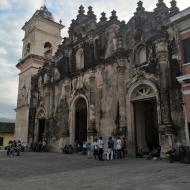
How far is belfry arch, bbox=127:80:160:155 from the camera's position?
636 inches

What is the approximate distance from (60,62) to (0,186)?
64.0ft

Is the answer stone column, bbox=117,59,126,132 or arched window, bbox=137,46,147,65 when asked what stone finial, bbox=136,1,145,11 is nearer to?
arched window, bbox=137,46,147,65

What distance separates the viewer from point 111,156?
1460 cm

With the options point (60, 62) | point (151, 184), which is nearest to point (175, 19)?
point (151, 184)

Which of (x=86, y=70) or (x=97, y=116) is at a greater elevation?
(x=86, y=70)

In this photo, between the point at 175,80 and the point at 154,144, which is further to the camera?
the point at 154,144

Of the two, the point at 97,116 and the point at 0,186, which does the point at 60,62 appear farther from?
the point at 0,186

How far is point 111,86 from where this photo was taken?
18734mm

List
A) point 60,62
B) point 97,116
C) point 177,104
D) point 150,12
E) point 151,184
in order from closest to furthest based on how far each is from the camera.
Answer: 1. point 151,184
2. point 177,104
3. point 150,12
4. point 97,116
5. point 60,62

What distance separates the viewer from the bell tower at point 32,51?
29.1 m

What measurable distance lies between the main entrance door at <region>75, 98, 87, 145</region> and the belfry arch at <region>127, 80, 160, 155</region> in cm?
550

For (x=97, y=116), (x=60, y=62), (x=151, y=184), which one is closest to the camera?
(x=151, y=184)

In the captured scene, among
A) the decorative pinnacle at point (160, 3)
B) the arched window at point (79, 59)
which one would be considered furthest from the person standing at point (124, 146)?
the decorative pinnacle at point (160, 3)

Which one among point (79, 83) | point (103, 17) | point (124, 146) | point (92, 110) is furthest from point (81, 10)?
point (124, 146)
